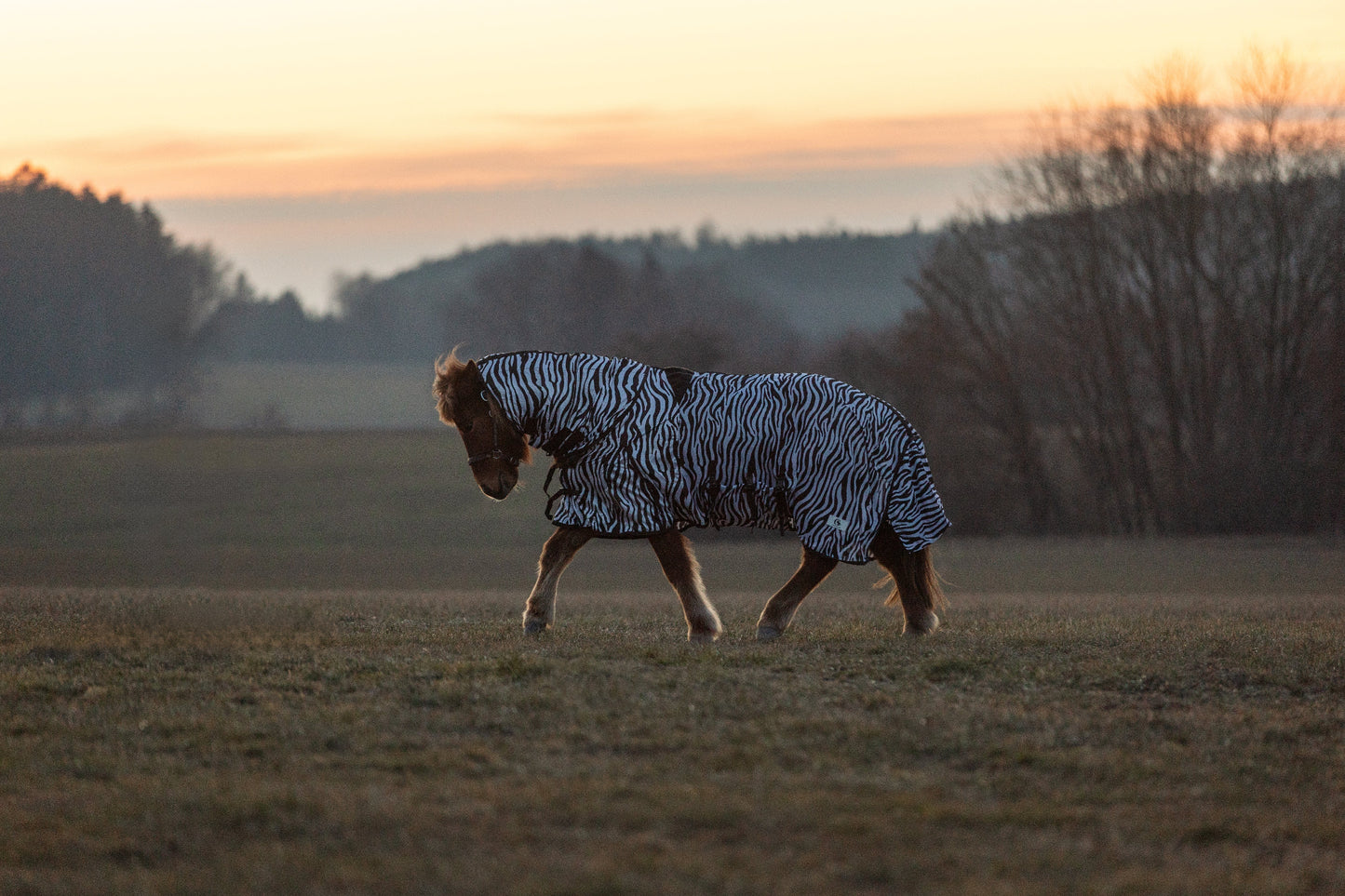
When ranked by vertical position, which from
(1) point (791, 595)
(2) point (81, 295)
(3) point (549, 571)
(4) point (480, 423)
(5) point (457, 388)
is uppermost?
(2) point (81, 295)

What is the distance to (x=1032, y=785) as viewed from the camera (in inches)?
197

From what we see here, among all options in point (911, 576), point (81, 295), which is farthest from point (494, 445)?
point (81, 295)

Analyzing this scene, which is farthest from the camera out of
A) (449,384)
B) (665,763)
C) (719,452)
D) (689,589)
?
(449,384)

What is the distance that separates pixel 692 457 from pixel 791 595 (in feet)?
3.64

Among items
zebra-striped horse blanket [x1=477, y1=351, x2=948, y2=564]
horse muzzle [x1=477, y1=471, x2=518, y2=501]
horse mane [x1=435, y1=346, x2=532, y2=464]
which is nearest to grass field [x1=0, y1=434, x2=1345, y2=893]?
zebra-striped horse blanket [x1=477, y1=351, x2=948, y2=564]

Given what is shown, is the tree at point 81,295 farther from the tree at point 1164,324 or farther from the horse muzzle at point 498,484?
the horse muzzle at point 498,484

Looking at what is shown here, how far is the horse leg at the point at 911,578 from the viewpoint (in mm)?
8930

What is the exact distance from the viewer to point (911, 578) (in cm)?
898

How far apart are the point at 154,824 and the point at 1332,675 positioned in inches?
229

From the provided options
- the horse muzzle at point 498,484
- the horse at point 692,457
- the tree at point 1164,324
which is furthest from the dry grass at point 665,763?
the tree at point 1164,324

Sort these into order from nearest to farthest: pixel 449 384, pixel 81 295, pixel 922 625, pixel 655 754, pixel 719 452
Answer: pixel 655 754, pixel 719 452, pixel 449 384, pixel 922 625, pixel 81 295

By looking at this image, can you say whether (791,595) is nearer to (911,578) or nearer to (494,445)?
(911,578)

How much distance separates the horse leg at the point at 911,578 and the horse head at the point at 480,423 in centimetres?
241

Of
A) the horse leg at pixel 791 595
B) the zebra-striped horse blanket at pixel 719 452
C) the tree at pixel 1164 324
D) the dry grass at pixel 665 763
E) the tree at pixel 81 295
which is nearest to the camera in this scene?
the dry grass at pixel 665 763
